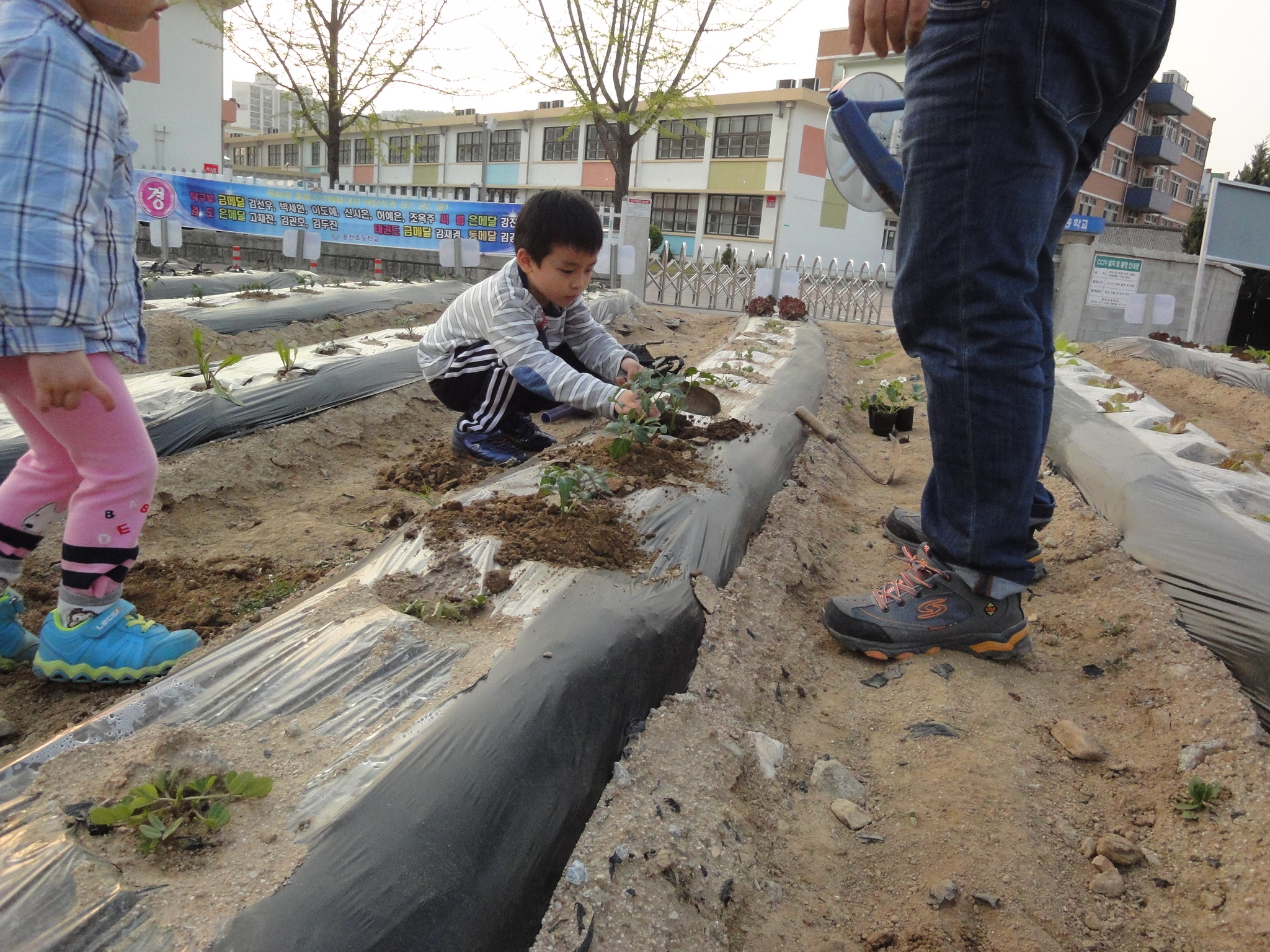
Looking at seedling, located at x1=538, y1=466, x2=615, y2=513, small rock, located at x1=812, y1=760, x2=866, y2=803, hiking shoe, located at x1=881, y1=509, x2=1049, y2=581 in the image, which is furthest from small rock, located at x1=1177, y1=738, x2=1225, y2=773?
seedling, located at x1=538, y1=466, x2=615, y2=513

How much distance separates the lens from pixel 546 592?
1.53 m

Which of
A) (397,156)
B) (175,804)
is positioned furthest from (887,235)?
(175,804)

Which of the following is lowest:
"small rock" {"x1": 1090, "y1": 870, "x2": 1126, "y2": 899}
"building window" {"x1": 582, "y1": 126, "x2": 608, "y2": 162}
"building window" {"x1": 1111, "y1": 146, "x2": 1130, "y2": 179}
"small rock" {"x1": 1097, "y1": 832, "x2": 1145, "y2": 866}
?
"small rock" {"x1": 1090, "y1": 870, "x2": 1126, "y2": 899}

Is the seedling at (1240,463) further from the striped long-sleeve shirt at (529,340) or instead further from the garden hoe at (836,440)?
the striped long-sleeve shirt at (529,340)

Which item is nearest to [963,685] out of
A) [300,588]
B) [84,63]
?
[300,588]

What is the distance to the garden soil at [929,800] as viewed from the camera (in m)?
1.09

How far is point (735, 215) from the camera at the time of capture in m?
27.9

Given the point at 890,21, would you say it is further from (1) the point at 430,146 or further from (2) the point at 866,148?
(1) the point at 430,146

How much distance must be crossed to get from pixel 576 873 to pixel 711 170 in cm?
2922

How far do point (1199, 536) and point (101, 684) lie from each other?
2.62 m

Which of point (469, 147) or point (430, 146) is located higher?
point (430, 146)

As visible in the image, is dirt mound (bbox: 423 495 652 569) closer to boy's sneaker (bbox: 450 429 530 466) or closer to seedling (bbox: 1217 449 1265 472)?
boy's sneaker (bbox: 450 429 530 466)

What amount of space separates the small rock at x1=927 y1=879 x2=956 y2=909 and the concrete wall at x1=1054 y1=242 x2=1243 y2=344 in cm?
1311

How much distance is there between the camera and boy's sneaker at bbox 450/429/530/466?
311 centimetres
